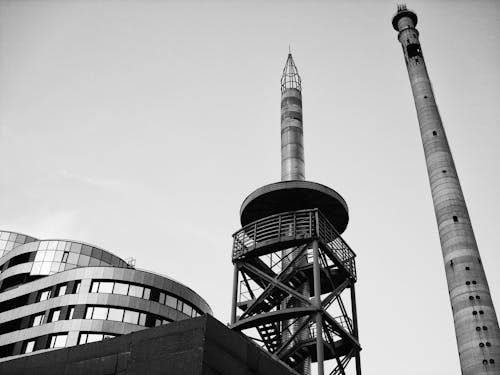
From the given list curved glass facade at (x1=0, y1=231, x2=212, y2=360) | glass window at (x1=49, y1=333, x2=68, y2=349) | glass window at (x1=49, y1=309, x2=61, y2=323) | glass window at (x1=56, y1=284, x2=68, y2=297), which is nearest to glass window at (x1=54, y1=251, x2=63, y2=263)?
curved glass facade at (x1=0, y1=231, x2=212, y2=360)

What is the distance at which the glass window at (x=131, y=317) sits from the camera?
57.2m

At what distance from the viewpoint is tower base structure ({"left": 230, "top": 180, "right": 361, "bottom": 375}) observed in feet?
81.6

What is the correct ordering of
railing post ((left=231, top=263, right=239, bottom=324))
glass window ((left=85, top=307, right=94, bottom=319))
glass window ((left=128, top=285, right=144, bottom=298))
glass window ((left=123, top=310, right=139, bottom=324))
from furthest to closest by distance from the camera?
glass window ((left=128, top=285, right=144, bottom=298)), glass window ((left=123, top=310, right=139, bottom=324)), glass window ((left=85, top=307, right=94, bottom=319)), railing post ((left=231, top=263, right=239, bottom=324))

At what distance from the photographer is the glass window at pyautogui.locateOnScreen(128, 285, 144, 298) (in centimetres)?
5962

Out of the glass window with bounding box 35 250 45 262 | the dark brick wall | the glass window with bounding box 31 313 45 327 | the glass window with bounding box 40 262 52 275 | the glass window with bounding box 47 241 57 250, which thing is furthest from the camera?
the glass window with bounding box 47 241 57 250

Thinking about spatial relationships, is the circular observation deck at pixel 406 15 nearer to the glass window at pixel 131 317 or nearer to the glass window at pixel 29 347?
the glass window at pixel 131 317

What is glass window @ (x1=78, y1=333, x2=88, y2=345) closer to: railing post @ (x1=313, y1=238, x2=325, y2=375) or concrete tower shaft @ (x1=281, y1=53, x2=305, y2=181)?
concrete tower shaft @ (x1=281, y1=53, x2=305, y2=181)

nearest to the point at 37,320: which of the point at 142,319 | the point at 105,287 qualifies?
the point at 105,287

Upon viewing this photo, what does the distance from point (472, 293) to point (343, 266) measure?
569 inches

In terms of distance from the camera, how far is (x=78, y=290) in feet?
192

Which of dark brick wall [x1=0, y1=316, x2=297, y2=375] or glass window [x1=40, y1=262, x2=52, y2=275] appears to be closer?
dark brick wall [x1=0, y1=316, x2=297, y2=375]

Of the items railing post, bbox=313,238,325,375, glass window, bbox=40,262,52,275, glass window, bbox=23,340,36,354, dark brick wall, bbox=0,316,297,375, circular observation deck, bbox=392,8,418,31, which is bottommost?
dark brick wall, bbox=0,316,297,375

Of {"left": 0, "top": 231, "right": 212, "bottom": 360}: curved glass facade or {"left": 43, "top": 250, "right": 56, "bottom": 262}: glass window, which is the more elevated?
{"left": 43, "top": 250, "right": 56, "bottom": 262}: glass window

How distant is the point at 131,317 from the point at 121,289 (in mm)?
3585
